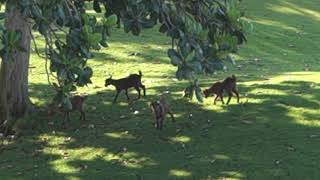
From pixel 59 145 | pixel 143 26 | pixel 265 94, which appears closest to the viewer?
pixel 143 26

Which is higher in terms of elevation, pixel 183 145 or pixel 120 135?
pixel 183 145

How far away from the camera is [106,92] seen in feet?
60.2

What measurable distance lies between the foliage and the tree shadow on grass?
3.58 m

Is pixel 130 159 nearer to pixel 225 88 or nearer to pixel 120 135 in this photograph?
pixel 120 135

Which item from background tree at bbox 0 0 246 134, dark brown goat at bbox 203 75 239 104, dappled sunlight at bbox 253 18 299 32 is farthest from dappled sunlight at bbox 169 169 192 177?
dappled sunlight at bbox 253 18 299 32

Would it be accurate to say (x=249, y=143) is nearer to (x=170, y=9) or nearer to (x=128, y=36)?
(x=170, y=9)

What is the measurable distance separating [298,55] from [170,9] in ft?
63.7

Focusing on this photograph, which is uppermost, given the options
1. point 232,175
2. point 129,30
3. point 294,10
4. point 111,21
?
point 111,21

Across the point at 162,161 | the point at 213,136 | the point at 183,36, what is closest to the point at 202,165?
the point at 162,161

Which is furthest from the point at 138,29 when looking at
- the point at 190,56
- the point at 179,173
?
the point at 179,173

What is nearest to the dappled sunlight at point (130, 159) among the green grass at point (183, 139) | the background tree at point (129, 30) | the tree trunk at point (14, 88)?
the green grass at point (183, 139)

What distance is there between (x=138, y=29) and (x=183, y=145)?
5232 mm

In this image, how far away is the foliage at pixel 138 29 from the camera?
7.13m

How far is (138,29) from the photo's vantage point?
7.86 metres
